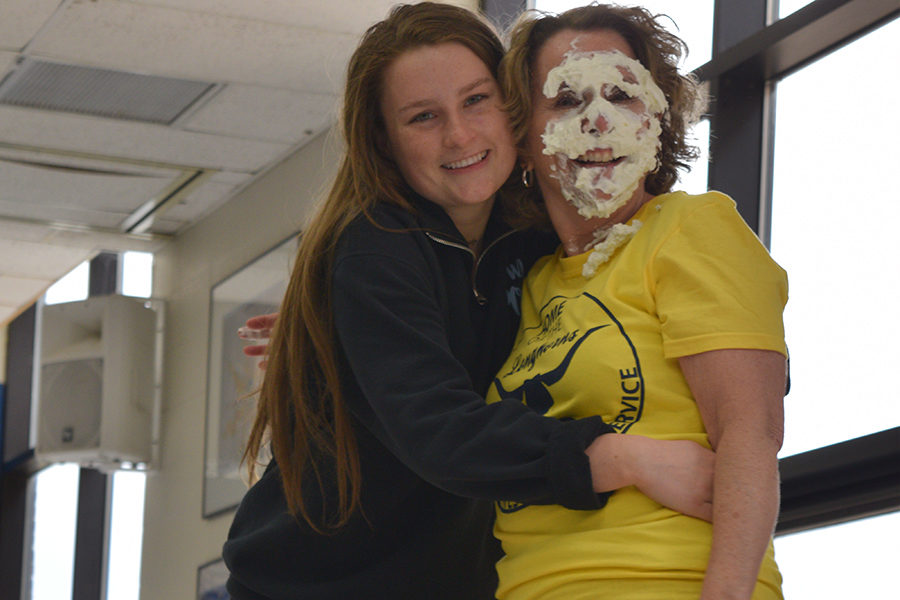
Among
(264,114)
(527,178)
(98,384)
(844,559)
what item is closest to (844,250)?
(844,559)

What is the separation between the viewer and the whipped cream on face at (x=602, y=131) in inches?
62.0

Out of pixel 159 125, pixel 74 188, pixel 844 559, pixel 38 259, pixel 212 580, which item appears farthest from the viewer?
pixel 38 259

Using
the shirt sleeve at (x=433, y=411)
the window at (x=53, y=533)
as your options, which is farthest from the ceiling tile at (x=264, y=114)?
the window at (x=53, y=533)

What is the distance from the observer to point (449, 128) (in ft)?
5.66

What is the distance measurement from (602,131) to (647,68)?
0.14 m

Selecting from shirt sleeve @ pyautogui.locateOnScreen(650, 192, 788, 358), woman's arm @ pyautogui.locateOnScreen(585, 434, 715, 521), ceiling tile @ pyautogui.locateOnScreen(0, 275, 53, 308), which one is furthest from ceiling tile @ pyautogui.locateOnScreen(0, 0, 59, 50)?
ceiling tile @ pyautogui.locateOnScreen(0, 275, 53, 308)

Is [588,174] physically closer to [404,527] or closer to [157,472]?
[404,527]

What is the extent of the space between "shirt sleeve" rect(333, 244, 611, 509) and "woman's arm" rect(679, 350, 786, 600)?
12 cm

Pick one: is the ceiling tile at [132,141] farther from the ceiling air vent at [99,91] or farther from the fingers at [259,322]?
the fingers at [259,322]

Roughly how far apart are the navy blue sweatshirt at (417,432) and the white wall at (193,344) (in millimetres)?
2722

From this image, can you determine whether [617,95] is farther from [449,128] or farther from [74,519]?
[74,519]

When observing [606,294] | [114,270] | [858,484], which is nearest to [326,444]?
[606,294]

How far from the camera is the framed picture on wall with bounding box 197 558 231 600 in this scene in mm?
4555

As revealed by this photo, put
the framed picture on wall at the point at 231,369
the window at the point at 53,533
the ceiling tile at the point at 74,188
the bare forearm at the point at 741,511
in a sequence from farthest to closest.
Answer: the window at the point at 53,533, the ceiling tile at the point at 74,188, the framed picture on wall at the point at 231,369, the bare forearm at the point at 741,511
